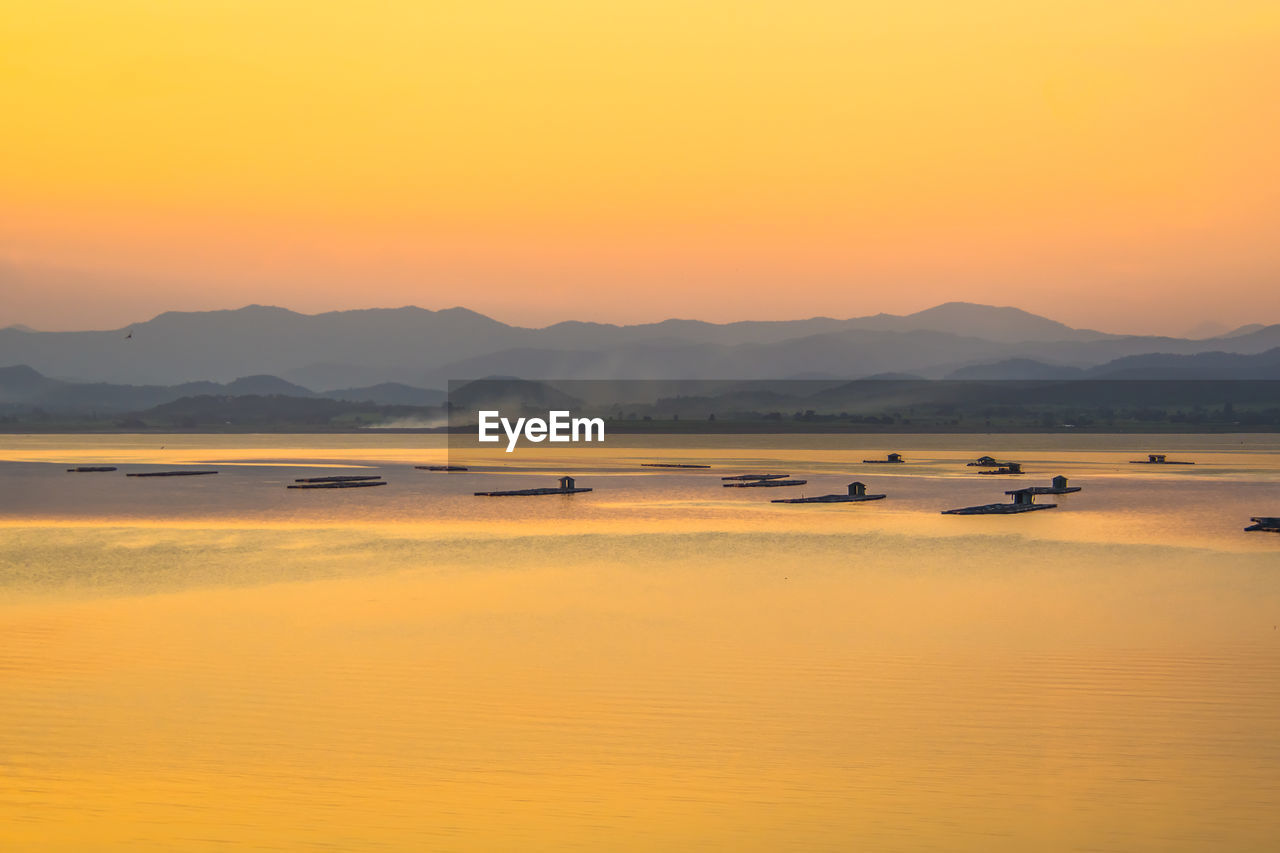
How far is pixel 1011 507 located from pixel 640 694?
4376 cm

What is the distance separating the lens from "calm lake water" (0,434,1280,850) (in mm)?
13328

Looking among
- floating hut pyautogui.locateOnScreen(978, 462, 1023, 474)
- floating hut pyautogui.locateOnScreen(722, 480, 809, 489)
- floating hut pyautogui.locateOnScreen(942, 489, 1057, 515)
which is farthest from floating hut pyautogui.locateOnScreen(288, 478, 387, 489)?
Result: floating hut pyautogui.locateOnScreen(978, 462, 1023, 474)

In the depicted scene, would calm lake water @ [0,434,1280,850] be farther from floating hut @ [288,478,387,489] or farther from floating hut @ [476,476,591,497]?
floating hut @ [288,478,387,489]

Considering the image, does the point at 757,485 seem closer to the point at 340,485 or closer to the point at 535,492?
the point at 535,492

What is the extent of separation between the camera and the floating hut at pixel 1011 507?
5775 cm

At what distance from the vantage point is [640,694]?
753 inches

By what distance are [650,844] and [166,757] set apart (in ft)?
21.8

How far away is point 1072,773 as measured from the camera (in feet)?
48.6

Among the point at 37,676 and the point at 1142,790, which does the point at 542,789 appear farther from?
the point at 37,676

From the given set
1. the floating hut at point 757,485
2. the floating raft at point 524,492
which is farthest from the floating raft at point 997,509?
the floating raft at point 524,492

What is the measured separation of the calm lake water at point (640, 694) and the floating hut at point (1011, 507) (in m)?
12.4

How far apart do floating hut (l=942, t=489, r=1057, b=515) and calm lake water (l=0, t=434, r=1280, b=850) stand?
1243 centimetres

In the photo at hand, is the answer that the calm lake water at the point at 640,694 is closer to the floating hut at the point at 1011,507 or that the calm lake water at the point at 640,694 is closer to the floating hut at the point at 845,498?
the floating hut at the point at 1011,507

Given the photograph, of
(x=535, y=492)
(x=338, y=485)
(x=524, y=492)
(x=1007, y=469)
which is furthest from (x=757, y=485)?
(x=1007, y=469)
